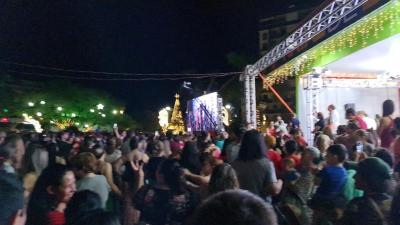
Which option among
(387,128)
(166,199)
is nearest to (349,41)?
(387,128)

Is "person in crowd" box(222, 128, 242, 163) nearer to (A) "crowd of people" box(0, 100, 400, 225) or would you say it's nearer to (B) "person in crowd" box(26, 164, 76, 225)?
(A) "crowd of people" box(0, 100, 400, 225)

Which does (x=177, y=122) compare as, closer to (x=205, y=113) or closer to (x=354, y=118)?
(x=205, y=113)

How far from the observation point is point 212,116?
23578 millimetres

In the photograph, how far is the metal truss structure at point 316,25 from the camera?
9330 millimetres

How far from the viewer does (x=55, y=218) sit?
11.4 ft

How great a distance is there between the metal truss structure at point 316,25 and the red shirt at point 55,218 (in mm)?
7475

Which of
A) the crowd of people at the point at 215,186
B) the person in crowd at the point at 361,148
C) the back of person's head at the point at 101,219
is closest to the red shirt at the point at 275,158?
the crowd of people at the point at 215,186

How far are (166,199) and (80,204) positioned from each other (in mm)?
2011

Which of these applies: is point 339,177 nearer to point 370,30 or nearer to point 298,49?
point 370,30

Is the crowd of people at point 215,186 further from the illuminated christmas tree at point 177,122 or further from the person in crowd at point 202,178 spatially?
the illuminated christmas tree at point 177,122

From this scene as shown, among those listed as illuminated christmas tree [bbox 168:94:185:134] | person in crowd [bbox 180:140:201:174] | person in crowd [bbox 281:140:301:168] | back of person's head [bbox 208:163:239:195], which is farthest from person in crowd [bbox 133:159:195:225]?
illuminated christmas tree [bbox 168:94:185:134]

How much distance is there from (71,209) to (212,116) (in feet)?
67.1

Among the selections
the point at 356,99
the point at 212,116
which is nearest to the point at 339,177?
the point at 356,99

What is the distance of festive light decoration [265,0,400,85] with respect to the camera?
9812 mm
